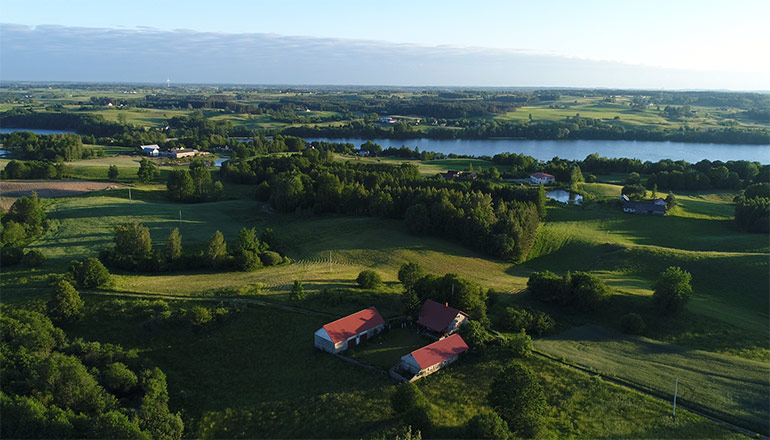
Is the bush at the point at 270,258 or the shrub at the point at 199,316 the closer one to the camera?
the shrub at the point at 199,316

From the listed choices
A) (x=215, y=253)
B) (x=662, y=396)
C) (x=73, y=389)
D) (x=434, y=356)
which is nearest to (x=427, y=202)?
(x=215, y=253)

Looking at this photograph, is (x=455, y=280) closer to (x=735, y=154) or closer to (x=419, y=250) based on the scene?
(x=419, y=250)

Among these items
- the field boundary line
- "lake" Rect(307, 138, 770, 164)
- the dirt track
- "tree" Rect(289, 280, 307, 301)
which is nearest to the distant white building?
the dirt track

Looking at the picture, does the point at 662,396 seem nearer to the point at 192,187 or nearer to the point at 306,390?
the point at 306,390

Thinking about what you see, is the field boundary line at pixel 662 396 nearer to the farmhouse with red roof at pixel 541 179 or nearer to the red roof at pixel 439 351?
the red roof at pixel 439 351

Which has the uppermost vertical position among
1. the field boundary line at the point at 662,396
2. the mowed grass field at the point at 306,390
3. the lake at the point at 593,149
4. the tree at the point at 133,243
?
the lake at the point at 593,149

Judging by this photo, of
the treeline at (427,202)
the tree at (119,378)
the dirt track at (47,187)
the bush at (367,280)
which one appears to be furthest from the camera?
the dirt track at (47,187)

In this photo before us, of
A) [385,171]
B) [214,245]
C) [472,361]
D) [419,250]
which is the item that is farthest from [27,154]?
[472,361]

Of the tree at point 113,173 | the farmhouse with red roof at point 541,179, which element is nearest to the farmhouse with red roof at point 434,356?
the farmhouse with red roof at point 541,179
